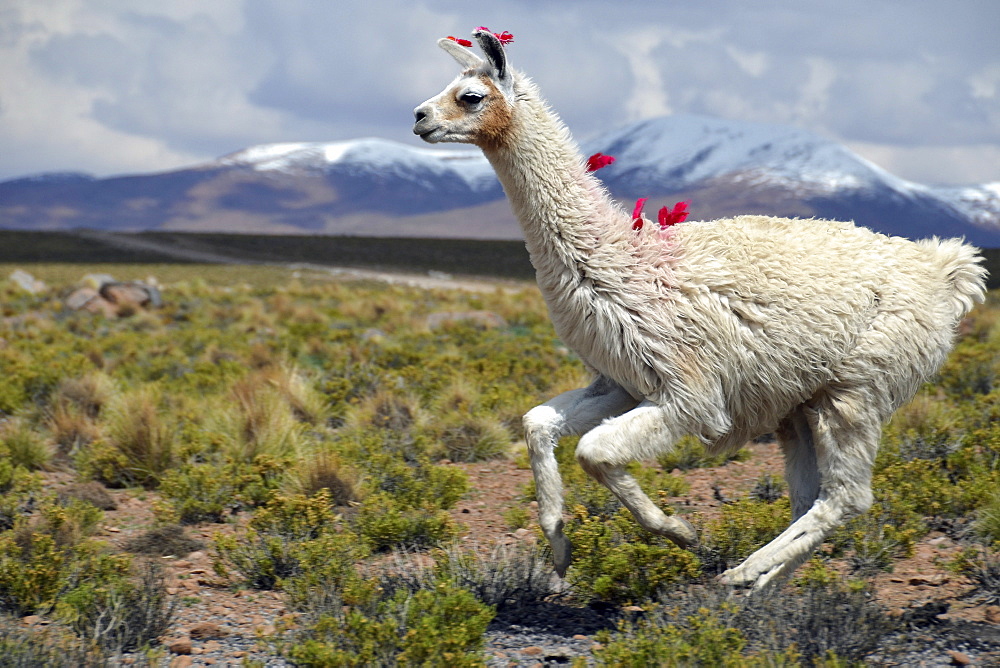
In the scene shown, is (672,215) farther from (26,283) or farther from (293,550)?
(26,283)

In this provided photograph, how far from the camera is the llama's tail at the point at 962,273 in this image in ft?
14.9

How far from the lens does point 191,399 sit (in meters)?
9.59

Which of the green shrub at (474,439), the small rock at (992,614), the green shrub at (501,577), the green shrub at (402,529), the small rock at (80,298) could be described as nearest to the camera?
the small rock at (992,614)

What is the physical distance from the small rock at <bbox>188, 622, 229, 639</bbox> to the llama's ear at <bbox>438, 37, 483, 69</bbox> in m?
2.76

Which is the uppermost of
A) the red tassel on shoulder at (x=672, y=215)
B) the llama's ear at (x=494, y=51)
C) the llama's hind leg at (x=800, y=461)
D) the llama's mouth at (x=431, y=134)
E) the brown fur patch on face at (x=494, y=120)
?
the llama's ear at (x=494, y=51)

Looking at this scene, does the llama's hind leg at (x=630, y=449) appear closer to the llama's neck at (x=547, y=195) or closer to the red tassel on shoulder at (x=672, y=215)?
the llama's neck at (x=547, y=195)

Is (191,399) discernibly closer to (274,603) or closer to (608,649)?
(274,603)

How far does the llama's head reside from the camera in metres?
4.14

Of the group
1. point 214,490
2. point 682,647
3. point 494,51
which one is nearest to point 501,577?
point 682,647

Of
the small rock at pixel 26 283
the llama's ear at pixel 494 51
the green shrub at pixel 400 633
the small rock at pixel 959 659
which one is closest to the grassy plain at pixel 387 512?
the green shrub at pixel 400 633

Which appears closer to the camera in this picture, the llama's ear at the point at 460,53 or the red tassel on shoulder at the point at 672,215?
the llama's ear at the point at 460,53

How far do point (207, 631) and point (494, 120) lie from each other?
2.58 meters

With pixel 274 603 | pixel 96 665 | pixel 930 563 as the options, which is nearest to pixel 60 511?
pixel 274 603

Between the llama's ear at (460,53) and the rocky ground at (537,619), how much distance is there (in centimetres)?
251
